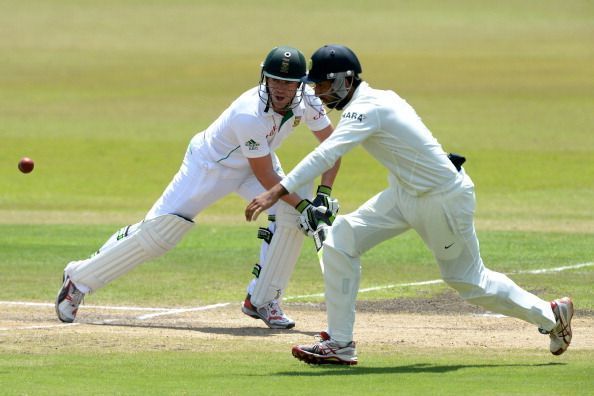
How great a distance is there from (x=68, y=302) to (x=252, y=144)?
1.86 meters

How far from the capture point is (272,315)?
10.5 m

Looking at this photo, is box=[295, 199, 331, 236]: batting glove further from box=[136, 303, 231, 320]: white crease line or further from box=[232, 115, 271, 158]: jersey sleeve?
box=[136, 303, 231, 320]: white crease line

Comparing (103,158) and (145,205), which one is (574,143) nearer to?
(103,158)

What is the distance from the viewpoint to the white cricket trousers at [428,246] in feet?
27.6

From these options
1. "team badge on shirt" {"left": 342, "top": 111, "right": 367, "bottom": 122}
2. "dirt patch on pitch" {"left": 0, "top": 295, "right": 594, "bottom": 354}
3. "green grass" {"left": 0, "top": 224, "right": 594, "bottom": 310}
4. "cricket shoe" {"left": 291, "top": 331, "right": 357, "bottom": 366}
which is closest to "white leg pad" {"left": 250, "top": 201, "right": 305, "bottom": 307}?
"dirt patch on pitch" {"left": 0, "top": 295, "right": 594, "bottom": 354}

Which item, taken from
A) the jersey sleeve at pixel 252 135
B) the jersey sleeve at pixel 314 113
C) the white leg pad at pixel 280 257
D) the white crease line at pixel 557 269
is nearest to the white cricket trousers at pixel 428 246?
the jersey sleeve at pixel 252 135

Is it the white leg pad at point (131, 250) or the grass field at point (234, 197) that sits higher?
the white leg pad at point (131, 250)

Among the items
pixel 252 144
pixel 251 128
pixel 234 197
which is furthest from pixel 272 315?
pixel 234 197

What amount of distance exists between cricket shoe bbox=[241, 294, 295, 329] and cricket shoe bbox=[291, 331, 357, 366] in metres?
1.94

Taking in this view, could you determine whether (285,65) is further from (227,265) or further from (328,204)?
(227,265)

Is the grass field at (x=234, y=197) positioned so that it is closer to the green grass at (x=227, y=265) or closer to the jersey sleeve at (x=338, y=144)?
the green grass at (x=227, y=265)

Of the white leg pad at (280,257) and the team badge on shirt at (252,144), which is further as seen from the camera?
the white leg pad at (280,257)

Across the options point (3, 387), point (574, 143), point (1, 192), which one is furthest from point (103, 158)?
point (3, 387)

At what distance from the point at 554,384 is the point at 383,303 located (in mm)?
4332
